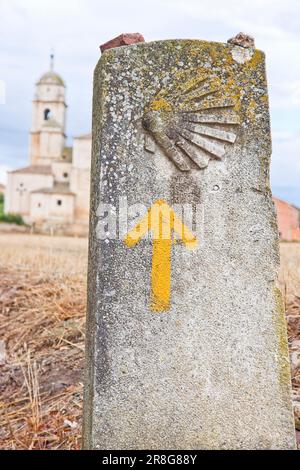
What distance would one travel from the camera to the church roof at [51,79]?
82.6 m

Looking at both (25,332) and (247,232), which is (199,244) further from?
(25,332)

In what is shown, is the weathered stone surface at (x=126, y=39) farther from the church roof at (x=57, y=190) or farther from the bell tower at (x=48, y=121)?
the bell tower at (x=48, y=121)

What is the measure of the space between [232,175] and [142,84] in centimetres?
60

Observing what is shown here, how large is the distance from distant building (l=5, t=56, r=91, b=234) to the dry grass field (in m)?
50.4

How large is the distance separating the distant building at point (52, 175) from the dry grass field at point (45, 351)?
50.4 meters

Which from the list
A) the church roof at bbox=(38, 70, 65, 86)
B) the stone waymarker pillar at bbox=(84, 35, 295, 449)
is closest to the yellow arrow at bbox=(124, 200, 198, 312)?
the stone waymarker pillar at bbox=(84, 35, 295, 449)

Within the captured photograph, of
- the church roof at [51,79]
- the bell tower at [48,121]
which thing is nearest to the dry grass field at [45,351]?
the bell tower at [48,121]

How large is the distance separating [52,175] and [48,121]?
13.0 m

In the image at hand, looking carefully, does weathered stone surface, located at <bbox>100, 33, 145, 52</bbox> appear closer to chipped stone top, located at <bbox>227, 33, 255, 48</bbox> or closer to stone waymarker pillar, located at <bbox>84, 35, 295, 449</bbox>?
stone waymarker pillar, located at <bbox>84, 35, 295, 449</bbox>

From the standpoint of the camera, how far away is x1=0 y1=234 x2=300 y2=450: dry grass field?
4.03 meters

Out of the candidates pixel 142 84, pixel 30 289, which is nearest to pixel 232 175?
pixel 142 84

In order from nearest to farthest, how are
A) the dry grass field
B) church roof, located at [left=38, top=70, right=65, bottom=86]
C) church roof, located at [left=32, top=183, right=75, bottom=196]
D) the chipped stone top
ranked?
the chipped stone top
the dry grass field
church roof, located at [left=32, top=183, right=75, bottom=196]
church roof, located at [left=38, top=70, right=65, bottom=86]

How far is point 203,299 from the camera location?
2766 millimetres

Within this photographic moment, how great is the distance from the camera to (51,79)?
82.9 meters
